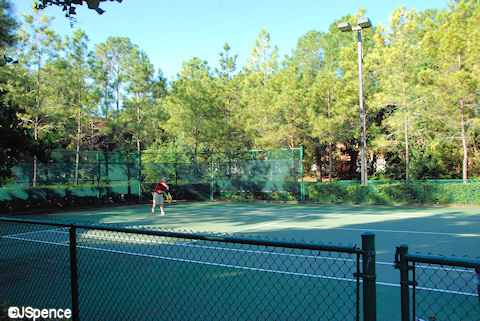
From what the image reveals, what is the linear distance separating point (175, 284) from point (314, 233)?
5959mm

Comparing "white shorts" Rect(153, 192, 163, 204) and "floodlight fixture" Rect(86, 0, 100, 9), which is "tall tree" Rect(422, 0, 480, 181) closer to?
"white shorts" Rect(153, 192, 163, 204)

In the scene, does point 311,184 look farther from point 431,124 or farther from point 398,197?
point 431,124

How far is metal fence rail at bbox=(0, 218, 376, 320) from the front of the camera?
462cm

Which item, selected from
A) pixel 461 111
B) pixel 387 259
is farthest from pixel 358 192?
pixel 387 259

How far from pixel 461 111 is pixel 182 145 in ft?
64.6

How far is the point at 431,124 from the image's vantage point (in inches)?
963

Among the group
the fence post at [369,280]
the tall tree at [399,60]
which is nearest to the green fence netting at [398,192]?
the tall tree at [399,60]

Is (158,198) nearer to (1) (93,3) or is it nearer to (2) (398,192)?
(2) (398,192)

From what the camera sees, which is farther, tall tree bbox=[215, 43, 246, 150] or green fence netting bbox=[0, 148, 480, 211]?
tall tree bbox=[215, 43, 246, 150]

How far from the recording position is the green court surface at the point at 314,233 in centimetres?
563

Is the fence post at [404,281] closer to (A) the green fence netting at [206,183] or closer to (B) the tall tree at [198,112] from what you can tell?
(A) the green fence netting at [206,183]

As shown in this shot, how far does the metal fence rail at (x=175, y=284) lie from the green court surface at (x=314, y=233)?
39mm

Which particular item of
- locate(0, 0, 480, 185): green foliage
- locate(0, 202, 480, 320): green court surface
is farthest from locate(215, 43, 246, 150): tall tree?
locate(0, 202, 480, 320): green court surface

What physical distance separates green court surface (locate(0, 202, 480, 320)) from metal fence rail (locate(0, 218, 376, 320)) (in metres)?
0.04
